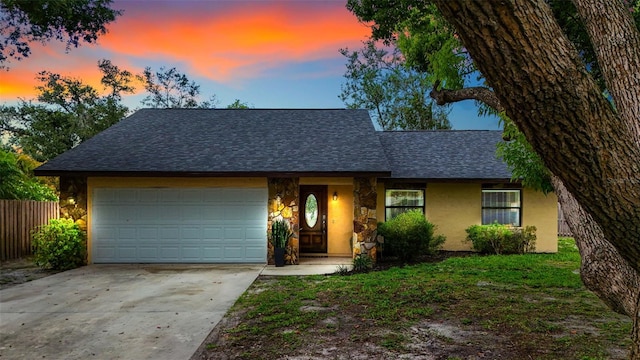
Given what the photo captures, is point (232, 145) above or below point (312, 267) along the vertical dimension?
above

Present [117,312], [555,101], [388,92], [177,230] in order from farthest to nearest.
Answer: [388,92], [177,230], [117,312], [555,101]

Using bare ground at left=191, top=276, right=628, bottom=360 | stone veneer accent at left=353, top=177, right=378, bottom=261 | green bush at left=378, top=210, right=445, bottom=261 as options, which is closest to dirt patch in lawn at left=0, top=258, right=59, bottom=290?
bare ground at left=191, top=276, right=628, bottom=360

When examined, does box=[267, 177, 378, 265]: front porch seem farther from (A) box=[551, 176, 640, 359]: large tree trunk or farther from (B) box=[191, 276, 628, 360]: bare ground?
(A) box=[551, 176, 640, 359]: large tree trunk

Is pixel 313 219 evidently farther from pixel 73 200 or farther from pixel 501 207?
pixel 73 200

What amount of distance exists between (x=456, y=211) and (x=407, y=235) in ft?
10.0

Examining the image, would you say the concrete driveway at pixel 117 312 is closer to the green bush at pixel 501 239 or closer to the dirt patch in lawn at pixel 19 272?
Result: the dirt patch in lawn at pixel 19 272

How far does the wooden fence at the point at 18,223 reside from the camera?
1148 cm

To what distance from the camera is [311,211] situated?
1298cm

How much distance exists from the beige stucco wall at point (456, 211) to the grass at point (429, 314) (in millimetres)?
3832

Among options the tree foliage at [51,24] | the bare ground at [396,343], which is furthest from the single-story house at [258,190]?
the bare ground at [396,343]

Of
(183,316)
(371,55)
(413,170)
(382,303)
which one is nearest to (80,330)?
(183,316)

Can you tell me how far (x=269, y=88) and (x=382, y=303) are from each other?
23244 mm

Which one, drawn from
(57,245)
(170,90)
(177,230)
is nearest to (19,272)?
(57,245)

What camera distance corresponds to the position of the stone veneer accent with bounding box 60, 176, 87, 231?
1111 centimetres
